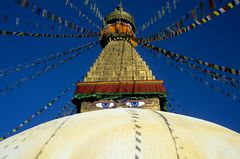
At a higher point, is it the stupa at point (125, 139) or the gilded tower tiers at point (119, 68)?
the gilded tower tiers at point (119, 68)

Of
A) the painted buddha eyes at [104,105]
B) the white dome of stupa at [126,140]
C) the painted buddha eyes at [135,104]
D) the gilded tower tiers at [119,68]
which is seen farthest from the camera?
the gilded tower tiers at [119,68]

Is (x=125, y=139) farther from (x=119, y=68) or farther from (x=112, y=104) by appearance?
(x=119, y=68)

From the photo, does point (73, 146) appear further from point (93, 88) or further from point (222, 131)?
point (93, 88)

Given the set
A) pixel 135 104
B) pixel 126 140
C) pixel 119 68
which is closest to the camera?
pixel 126 140

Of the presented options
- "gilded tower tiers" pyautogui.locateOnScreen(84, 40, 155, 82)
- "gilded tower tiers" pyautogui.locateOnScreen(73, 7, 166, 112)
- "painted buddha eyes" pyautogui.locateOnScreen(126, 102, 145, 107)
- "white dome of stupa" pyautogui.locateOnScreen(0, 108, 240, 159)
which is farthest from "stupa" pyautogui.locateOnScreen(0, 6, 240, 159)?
"gilded tower tiers" pyautogui.locateOnScreen(84, 40, 155, 82)

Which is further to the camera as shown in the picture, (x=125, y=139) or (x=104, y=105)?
(x=104, y=105)

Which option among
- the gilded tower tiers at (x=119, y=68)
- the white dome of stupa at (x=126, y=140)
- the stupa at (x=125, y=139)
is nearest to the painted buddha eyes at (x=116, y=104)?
the gilded tower tiers at (x=119, y=68)

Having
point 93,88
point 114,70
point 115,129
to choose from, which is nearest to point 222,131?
point 115,129

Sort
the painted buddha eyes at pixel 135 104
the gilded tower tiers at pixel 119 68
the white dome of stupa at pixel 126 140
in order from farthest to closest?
the gilded tower tiers at pixel 119 68
the painted buddha eyes at pixel 135 104
the white dome of stupa at pixel 126 140

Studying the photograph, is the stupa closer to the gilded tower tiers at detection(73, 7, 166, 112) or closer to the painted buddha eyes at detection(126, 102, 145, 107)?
the painted buddha eyes at detection(126, 102, 145, 107)

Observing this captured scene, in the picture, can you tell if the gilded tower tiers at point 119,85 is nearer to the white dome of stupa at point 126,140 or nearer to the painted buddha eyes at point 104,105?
the painted buddha eyes at point 104,105

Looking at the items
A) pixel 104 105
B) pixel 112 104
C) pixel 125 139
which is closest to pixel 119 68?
pixel 112 104

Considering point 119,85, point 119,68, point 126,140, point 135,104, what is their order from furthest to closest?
point 119,68
point 119,85
point 135,104
point 126,140

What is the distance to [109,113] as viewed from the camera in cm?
450
